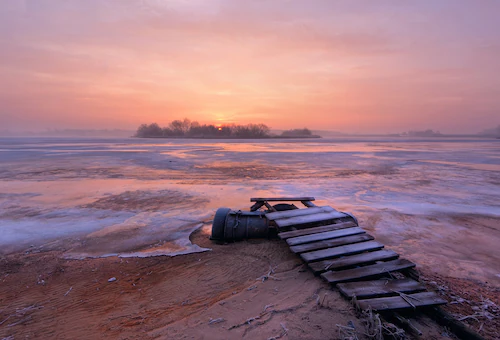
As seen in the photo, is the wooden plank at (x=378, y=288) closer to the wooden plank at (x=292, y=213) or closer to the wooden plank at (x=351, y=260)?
the wooden plank at (x=351, y=260)

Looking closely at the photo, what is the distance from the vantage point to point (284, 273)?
3.78 m

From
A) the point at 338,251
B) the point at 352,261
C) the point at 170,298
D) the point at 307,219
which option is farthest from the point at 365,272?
the point at 170,298

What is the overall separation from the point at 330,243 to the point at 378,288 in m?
1.07

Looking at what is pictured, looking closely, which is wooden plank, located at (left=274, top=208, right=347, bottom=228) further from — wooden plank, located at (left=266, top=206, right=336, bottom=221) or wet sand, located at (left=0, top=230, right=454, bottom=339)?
wet sand, located at (left=0, top=230, right=454, bottom=339)

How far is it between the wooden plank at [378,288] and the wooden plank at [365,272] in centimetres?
8

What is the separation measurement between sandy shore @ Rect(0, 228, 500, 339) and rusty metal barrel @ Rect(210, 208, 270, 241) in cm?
52

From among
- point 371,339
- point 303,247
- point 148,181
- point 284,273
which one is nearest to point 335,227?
point 303,247

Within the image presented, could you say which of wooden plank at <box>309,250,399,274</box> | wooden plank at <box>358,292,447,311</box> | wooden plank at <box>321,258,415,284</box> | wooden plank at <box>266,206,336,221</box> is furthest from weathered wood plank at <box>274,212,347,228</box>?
wooden plank at <box>358,292,447,311</box>

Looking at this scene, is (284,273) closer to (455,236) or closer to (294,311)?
(294,311)

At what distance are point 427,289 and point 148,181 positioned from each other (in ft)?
30.3

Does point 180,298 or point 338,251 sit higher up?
point 338,251

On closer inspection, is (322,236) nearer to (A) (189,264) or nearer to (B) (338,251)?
(B) (338,251)

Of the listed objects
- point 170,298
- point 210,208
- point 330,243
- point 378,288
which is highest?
point 330,243

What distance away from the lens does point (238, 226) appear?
5090 millimetres
